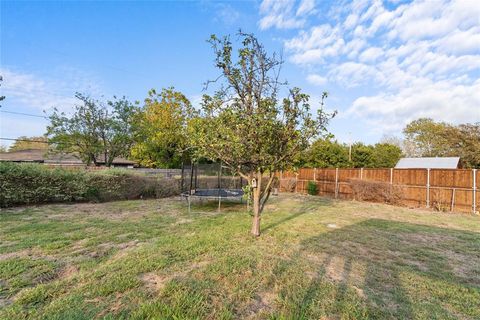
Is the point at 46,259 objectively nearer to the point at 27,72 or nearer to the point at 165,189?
the point at 165,189

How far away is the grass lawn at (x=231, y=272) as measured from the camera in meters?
2.15

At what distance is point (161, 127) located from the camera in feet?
57.6

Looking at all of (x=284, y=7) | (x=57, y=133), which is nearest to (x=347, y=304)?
(x=284, y=7)

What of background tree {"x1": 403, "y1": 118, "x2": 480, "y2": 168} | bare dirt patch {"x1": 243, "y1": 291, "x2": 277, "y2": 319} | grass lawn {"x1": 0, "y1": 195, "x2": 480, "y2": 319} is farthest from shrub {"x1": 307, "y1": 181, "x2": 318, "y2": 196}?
background tree {"x1": 403, "y1": 118, "x2": 480, "y2": 168}

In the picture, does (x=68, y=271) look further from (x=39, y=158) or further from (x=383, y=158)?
(x=39, y=158)

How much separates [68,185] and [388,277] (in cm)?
966

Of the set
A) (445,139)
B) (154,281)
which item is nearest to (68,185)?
(154,281)

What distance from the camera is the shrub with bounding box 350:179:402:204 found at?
33.9 ft

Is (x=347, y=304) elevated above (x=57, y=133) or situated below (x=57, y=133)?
below

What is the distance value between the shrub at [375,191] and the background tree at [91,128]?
621 inches

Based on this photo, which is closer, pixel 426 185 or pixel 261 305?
pixel 261 305

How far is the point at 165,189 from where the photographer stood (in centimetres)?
1112

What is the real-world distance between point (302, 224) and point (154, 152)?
1461cm

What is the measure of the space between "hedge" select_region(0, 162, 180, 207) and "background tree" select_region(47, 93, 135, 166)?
8994mm
